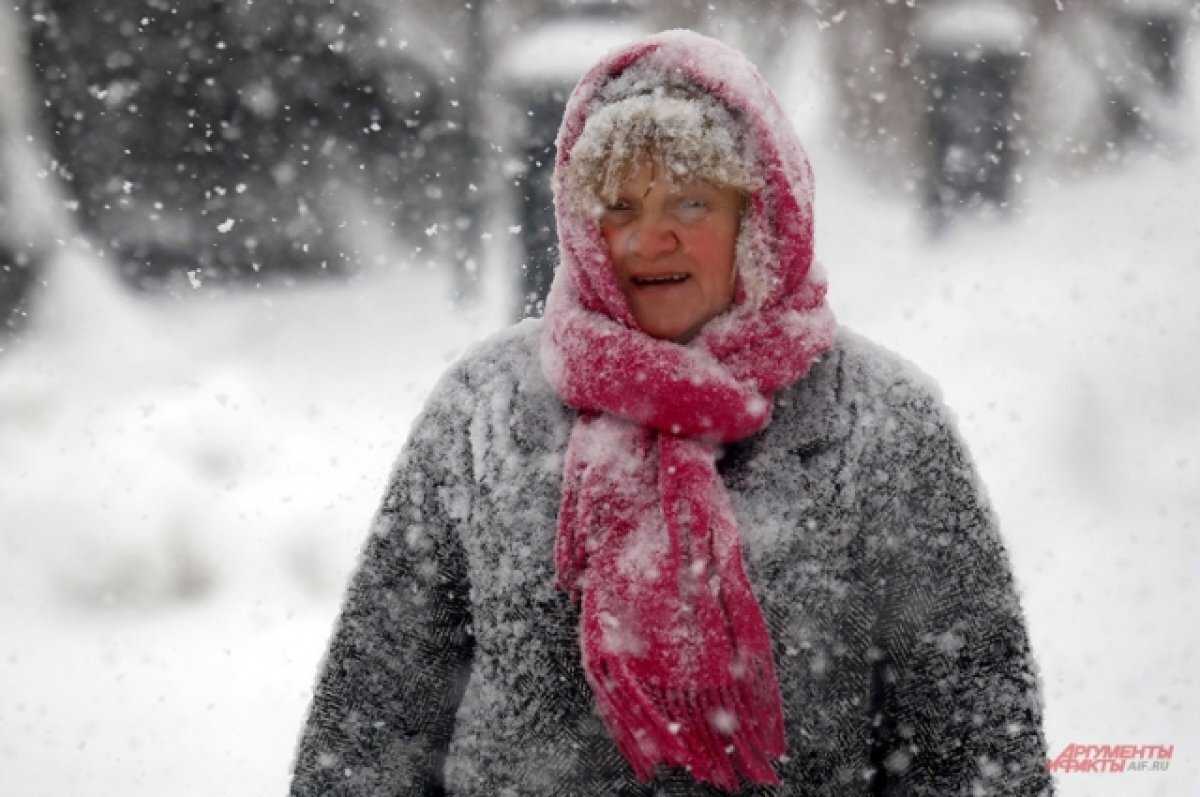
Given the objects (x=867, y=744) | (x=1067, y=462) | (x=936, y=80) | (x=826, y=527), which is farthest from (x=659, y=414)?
(x=936, y=80)

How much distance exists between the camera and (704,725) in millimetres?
1289

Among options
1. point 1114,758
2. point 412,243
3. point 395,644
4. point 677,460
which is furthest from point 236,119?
point 677,460

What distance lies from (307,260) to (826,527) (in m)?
7.71

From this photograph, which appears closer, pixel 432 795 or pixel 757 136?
pixel 757 136

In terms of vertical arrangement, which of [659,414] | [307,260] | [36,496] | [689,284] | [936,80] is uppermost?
[936,80]

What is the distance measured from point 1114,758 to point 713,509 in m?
2.87

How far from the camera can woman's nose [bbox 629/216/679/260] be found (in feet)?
4.53

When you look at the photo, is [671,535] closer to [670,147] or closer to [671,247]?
[671,247]

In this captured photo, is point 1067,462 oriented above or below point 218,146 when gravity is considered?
below

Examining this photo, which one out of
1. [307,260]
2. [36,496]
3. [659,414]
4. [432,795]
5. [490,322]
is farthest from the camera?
[307,260]

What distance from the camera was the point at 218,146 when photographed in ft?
25.5

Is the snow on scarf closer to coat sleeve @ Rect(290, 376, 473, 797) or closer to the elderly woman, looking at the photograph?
the elderly woman

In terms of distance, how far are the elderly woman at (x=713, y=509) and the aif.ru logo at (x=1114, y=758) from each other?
2.37m

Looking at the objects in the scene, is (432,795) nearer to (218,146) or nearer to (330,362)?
(330,362)
